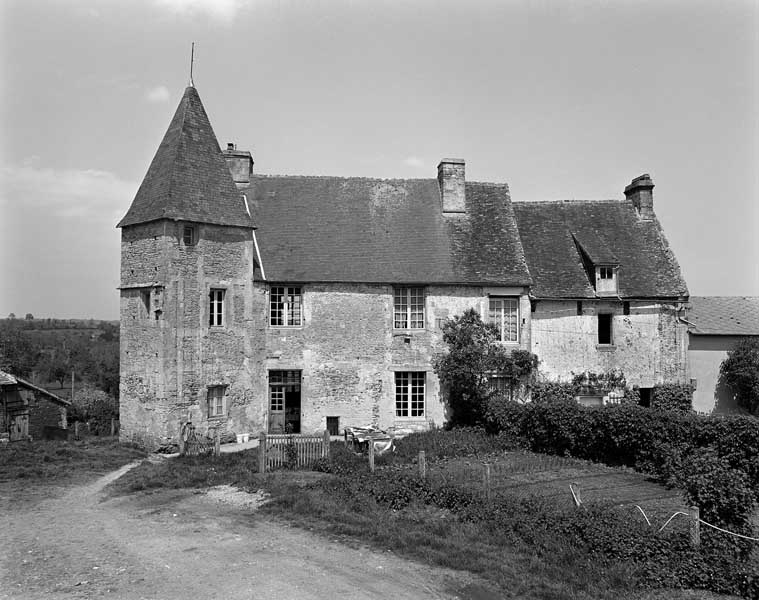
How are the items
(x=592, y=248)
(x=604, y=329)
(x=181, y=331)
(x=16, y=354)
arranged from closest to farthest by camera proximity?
(x=181, y=331)
(x=604, y=329)
(x=592, y=248)
(x=16, y=354)

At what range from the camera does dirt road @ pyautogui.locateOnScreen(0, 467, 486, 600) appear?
908cm

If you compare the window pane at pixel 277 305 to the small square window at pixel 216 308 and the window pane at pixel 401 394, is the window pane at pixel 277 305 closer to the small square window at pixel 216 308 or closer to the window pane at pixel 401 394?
the small square window at pixel 216 308

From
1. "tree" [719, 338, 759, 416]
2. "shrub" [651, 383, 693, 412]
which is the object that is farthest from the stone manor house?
"tree" [719, 338, 759, 416]

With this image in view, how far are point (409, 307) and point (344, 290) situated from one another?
8.90ft

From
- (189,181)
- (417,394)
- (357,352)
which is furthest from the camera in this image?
(417,394)

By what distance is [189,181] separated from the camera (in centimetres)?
2158

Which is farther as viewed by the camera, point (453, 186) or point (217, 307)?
point (453, 186)

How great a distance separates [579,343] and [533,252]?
4520 millimetres

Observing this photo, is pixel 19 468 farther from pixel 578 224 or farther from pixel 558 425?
pixel 578 224

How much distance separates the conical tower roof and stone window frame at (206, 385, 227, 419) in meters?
5.97

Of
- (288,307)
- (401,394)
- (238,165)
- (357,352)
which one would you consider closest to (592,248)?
(401,394)

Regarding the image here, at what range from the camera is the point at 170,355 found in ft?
67.2

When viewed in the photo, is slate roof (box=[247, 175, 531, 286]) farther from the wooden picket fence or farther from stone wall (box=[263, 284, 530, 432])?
the wooden picket fence

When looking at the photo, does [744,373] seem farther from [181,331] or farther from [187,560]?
[187,560]
